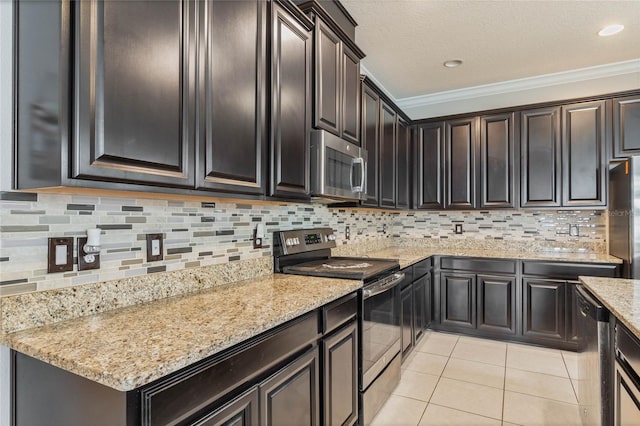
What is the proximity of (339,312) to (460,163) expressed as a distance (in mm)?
2789

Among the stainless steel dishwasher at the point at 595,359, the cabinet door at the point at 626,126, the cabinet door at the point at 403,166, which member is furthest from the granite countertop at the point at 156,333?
the cabinet door at the point at 626,126

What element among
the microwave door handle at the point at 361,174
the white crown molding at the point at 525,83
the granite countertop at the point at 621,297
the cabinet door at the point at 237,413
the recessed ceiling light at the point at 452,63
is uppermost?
the recessed ceiling light at the point at 452,63

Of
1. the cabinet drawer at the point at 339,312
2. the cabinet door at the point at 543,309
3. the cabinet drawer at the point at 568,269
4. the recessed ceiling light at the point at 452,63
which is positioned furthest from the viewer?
the recessed ceiling light at the point at 452,63

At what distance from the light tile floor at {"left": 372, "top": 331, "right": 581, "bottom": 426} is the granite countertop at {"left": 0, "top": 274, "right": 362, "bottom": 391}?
48.4 inches

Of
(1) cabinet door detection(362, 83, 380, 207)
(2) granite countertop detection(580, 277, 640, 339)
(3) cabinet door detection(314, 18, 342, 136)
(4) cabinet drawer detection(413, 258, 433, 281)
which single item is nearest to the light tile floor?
(4) cabinet drawer detection(413, 258, 433, 281)

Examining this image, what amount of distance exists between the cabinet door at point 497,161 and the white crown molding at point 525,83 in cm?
44

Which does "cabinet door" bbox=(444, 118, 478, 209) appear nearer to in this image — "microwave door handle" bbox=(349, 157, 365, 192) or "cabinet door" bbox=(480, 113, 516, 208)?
"cabinet door" bbox=(480, 113, 516, 208)

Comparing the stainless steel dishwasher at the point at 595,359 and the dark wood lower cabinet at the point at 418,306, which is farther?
the dark wood lower cabinet at the point at 418,306

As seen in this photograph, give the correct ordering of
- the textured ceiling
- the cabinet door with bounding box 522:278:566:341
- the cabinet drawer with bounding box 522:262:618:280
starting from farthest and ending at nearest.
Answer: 1. the cabinet door with bounding box 522:278:566:341
2. the cabinet drawer with bounding box 522:262:618:280
3. the textured ceiling

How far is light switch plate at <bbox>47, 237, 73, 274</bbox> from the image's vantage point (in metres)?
1.19

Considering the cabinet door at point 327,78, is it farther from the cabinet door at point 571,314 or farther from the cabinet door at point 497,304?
the cabinet door at point 571,314

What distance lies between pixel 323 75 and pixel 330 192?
71 cm

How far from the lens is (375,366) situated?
85.3 inches

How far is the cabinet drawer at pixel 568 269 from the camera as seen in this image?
2.98 meters
